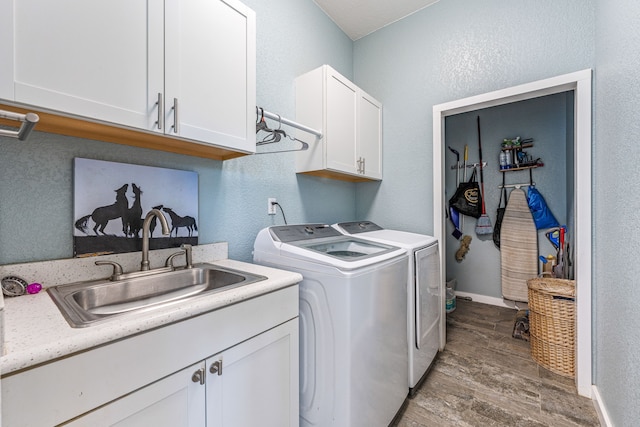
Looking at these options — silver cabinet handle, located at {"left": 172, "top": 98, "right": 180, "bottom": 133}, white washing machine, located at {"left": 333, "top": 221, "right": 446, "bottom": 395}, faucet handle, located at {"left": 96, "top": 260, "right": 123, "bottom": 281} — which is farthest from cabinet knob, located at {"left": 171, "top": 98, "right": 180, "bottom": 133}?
white washing machine, located at {"left": 333, "top": 221, "right": 446, "bottom": 395}

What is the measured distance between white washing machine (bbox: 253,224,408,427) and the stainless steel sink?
300mm

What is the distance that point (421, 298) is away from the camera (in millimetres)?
1824

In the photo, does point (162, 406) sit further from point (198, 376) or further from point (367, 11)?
point (367, 11)

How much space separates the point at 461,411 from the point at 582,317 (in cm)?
100

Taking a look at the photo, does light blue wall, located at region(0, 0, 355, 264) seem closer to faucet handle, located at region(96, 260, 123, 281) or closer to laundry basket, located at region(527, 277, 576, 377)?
faucet handle, located at region(96, 260, 123, 281)

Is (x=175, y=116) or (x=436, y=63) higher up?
(x=436, y=63)

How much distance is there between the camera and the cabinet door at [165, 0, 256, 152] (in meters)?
1.11

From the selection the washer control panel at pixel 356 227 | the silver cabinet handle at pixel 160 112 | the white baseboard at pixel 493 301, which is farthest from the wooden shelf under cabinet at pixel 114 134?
the white baseboard at pixel 493 301

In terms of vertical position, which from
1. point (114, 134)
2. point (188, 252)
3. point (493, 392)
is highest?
point (114, 134)

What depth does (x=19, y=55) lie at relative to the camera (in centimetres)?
78

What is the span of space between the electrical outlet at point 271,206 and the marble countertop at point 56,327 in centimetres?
94

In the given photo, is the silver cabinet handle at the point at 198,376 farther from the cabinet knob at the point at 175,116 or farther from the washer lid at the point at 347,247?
the cabinet knob at the point at 175,116

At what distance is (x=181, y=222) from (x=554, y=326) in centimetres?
265

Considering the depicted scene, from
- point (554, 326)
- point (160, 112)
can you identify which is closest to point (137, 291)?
point (160, 112)
